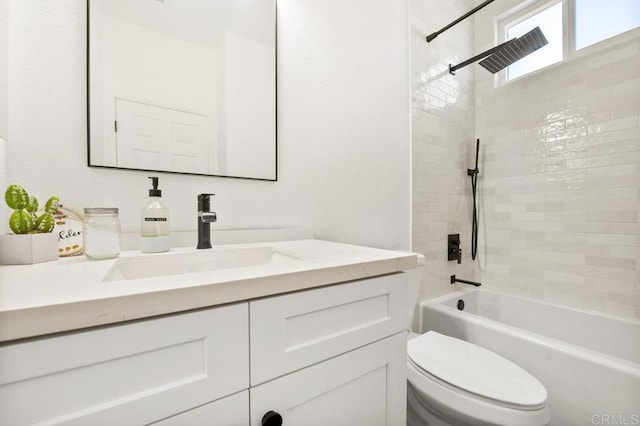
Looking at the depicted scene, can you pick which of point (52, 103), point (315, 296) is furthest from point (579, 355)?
point (52, 103)

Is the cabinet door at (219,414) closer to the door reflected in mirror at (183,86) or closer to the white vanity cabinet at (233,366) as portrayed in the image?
the white vanity cabinet at (233,366)

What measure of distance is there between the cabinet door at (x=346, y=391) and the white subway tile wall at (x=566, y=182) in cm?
152

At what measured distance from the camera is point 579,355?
1061 mm

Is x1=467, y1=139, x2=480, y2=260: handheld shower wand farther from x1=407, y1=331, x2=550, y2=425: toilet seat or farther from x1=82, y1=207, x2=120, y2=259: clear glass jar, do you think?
x1=82, y1=207, x2=120, y2=259: clear glass jar

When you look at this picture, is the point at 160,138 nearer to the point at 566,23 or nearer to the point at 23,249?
the point at 23,249

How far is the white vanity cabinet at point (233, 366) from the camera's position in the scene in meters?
0.35

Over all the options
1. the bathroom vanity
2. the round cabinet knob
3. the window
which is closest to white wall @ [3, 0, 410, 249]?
the bathroom vanity

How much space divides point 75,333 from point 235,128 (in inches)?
32.2

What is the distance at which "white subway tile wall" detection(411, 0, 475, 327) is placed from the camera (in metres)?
1.65

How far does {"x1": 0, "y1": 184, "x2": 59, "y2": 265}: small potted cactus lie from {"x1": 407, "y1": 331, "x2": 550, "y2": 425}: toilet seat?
47.3 inches

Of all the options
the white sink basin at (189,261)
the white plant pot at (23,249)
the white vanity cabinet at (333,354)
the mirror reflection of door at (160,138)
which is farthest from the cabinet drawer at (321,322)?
the mirror reflection of door at (160,138)

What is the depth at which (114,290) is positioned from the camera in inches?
15.9

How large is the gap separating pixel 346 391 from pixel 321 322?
18 centimetres

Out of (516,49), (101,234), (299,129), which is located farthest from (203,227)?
(516,49)
